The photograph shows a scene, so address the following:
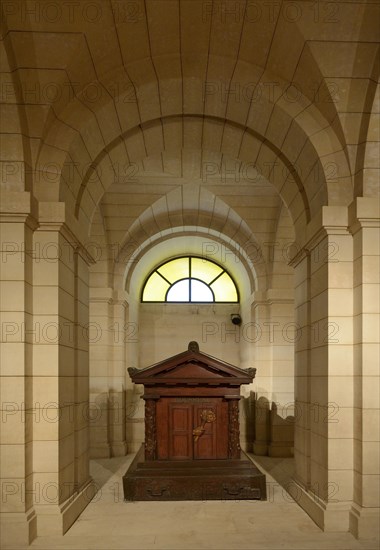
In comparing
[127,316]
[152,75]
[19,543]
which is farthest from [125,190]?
[19,543]

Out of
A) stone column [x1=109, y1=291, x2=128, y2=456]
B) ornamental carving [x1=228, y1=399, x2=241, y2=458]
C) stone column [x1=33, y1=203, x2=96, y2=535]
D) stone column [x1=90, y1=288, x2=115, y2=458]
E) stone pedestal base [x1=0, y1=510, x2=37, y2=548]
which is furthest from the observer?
stone column [x1=109, y1=291, x2=128, y2=456]

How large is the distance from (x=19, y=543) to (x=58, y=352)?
6.35 ft

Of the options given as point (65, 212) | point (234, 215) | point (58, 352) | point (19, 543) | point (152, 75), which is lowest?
point (19, 543)

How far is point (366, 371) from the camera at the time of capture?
5.69m

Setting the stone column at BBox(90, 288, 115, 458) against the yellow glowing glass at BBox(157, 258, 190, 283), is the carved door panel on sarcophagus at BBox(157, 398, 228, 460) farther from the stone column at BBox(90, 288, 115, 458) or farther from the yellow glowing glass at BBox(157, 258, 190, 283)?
the yellow glowing glass at BBox(157, 258, 190, 283)

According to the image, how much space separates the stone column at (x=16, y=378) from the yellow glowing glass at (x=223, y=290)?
8.73 metres

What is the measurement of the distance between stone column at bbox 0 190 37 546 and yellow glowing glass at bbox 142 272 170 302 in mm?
8274

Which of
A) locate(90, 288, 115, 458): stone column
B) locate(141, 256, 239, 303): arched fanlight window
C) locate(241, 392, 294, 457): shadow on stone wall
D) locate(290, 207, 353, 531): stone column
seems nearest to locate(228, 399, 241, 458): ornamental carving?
locate(290, 207, 353, 531): stone column

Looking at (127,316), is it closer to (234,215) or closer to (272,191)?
(234,215)

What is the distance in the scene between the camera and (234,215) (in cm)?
1116

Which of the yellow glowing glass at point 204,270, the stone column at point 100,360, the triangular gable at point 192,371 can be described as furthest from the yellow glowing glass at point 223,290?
the triangular gable at point 192,371

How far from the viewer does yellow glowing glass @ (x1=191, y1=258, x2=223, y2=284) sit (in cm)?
1416

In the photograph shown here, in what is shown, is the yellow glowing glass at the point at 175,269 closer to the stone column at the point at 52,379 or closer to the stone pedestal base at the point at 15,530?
the stone column at the point at 52,379

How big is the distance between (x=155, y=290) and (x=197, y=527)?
8317mm
